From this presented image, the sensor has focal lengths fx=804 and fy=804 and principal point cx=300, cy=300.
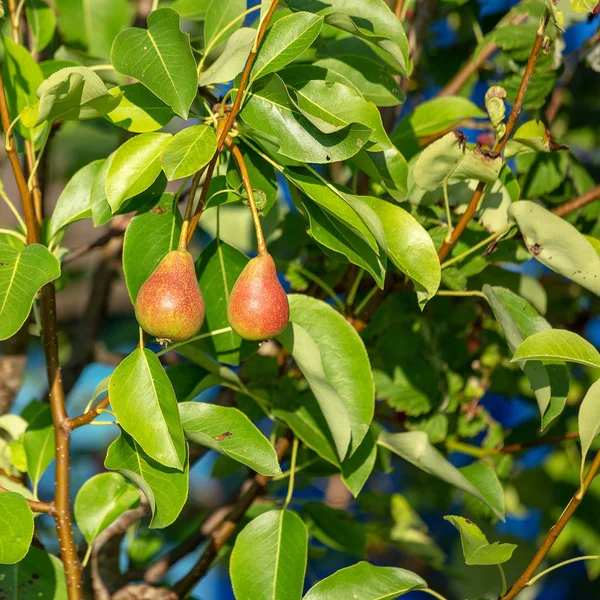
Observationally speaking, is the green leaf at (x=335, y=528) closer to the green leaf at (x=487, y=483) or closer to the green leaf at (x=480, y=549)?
the green leaf at (x=487, y=483)

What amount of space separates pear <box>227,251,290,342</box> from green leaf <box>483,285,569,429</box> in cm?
22

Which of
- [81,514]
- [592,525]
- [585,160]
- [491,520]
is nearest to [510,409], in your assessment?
[592,525]

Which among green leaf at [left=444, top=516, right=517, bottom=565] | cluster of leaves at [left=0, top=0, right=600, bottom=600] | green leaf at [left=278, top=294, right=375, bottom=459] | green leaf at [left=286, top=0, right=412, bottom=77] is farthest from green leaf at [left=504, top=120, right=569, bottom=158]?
green leaf at [left=444, top=516, right=517, bottom=565]

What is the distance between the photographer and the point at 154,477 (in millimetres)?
668

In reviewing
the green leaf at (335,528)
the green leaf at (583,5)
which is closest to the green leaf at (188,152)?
the green leaf at (583,5)

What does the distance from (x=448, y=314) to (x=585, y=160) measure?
660 millimetres

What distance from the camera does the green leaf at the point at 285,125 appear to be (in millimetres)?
633

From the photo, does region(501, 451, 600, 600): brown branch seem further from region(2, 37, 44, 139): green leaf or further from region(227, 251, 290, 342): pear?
region(2, 37, 44, 139): green leaf

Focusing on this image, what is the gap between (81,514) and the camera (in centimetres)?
85

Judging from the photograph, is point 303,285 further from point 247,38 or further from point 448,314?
point 247,38

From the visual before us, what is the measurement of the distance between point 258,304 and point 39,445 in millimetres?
403

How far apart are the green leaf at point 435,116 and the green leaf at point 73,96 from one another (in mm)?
390

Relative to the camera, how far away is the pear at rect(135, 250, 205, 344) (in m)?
0.61

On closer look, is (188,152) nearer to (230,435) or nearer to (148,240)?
(148,240)
